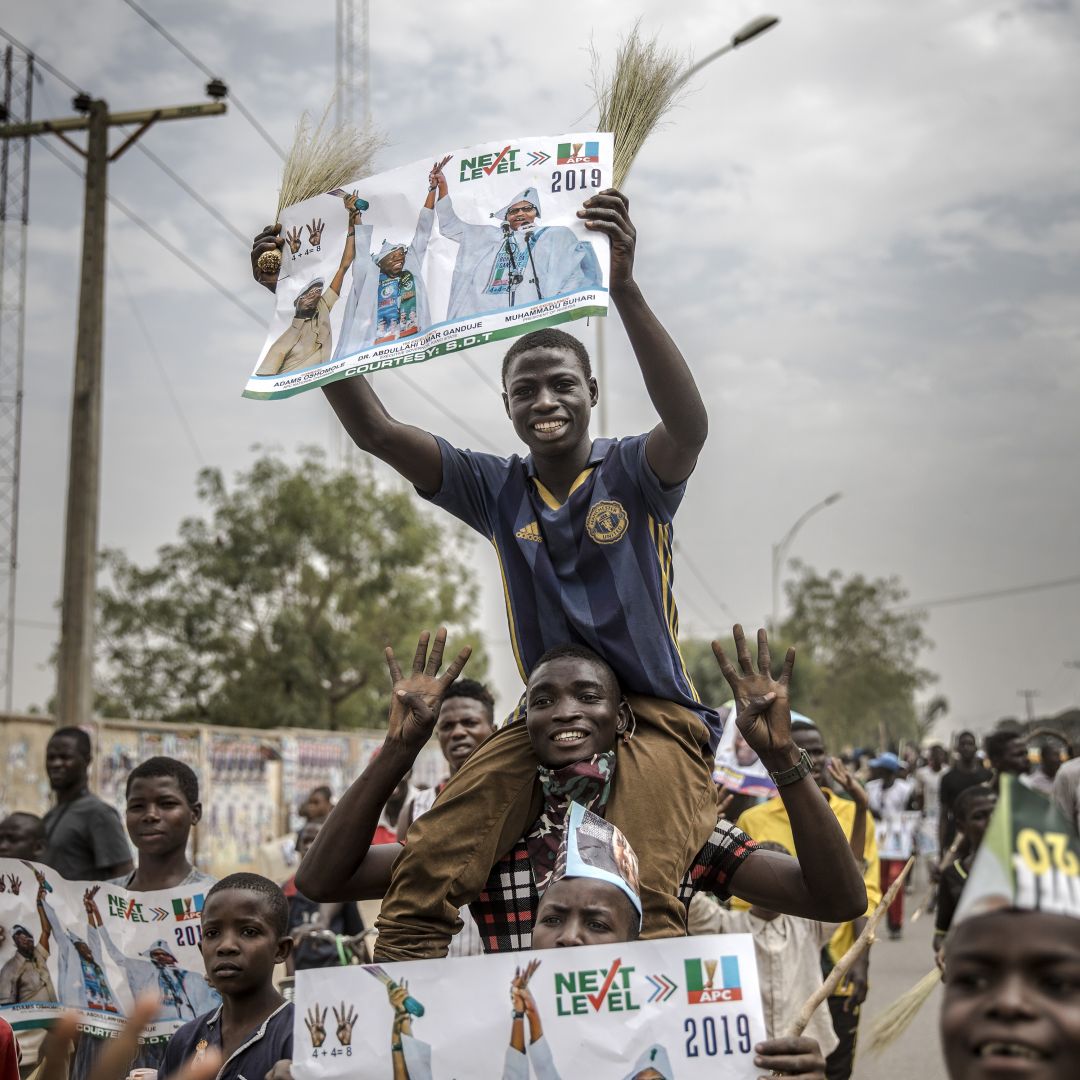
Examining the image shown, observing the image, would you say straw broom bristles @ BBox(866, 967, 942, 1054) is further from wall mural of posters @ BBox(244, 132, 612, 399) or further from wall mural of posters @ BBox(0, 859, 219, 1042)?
wall mural of posters @ BBox(0, 859, 219, 1042)

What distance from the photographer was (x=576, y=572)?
3.56m

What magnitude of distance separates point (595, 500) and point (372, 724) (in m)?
28.1

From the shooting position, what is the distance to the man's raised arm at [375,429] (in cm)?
375

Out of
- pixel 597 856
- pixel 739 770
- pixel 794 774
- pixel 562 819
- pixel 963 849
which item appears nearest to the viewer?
pixel 597 856

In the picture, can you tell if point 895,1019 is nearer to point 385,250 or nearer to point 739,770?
point 385,250

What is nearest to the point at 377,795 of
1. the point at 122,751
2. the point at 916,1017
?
the point at 916,1017

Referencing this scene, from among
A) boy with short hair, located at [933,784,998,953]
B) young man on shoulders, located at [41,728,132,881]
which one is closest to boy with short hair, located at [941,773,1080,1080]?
boy with short hair, located at [933,784,998,953]

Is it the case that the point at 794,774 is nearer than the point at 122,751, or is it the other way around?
the point at 794,774

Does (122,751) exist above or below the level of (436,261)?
above

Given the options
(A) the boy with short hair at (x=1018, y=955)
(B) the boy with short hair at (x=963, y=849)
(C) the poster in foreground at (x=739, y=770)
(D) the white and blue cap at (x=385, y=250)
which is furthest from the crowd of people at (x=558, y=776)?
(C) the poster in foreground at (x=739, y=770)

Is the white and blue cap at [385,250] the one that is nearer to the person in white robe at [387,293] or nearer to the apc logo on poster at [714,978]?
the person in white robe at [387,293]

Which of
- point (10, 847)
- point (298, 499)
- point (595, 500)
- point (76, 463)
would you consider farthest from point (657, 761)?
point (298, 499)

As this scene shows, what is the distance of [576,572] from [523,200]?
95 centimetres

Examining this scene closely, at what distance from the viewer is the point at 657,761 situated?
11.2 ft
